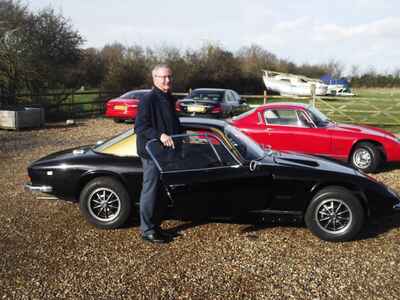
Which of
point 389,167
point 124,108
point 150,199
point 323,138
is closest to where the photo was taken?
point 150,199

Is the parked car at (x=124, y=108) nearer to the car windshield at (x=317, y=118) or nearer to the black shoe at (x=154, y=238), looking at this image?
the car windshield at (x=317, y=118)

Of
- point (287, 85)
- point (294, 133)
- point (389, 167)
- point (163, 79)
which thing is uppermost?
point (287, 85)

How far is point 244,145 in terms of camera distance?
14.6 feet

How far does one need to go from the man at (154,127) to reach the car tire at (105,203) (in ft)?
1.39

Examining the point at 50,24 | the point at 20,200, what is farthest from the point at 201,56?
the point at 20,200

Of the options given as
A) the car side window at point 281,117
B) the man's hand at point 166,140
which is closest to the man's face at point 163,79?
the man's hand at point 166,140

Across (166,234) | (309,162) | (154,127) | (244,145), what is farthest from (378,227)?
(154,127)

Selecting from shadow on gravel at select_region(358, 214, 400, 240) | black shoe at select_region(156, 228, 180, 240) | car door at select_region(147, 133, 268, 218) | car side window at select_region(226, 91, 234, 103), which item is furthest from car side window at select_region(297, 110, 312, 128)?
car side window at select_region(226, 91, 234, 103)

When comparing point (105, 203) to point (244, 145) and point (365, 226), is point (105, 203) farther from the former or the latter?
point (365, 226)

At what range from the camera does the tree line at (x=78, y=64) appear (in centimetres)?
1703

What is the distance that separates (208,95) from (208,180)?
11.1 meters

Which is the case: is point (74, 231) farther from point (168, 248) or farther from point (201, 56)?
point (201, 56)

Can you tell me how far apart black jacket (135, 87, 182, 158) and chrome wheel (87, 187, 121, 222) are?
82 centimetres

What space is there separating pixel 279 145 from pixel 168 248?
4.30 metres
